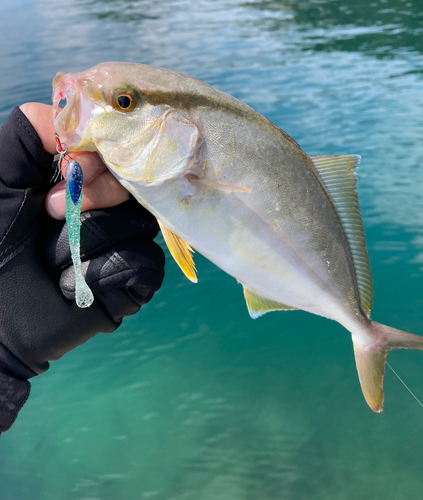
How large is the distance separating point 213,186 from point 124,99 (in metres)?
0.38

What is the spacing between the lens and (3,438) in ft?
11.6

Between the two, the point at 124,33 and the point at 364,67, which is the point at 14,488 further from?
the point at 124,33

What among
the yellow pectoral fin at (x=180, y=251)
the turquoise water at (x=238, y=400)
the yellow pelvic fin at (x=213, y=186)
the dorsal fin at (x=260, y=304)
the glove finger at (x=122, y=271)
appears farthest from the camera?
the turquoise water at (x=238, y=400)

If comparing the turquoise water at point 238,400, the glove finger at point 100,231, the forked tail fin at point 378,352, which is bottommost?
the turquoise water at point 238,400

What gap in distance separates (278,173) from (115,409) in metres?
2.94

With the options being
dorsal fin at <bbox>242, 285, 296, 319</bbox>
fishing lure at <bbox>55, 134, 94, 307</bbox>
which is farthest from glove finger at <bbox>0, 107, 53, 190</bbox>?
dorsal fin at <bbox>242, 285, 296, 319</bbox>

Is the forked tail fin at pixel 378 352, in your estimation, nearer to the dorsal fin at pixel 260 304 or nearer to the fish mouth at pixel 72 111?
the dorsal fin at pixel 260 304

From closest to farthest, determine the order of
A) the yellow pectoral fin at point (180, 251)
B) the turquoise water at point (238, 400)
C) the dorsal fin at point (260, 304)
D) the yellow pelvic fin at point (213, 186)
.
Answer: the yellow pelvic fin at point (213, 186)
the yellow pectoral fin at point (180, 251)
the dorsal fin at point (260, 304)
the turquoise water at point (238, 400)

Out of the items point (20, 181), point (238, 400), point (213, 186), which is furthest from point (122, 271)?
point (238, 400)

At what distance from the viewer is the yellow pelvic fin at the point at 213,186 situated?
1346mm

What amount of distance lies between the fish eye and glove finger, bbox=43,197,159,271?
0.49 meters

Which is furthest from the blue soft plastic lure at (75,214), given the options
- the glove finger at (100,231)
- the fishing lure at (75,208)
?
the glove finger at (100,231)

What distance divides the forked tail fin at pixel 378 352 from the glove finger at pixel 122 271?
2.83ft

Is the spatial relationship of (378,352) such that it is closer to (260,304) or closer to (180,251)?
(260,304)
